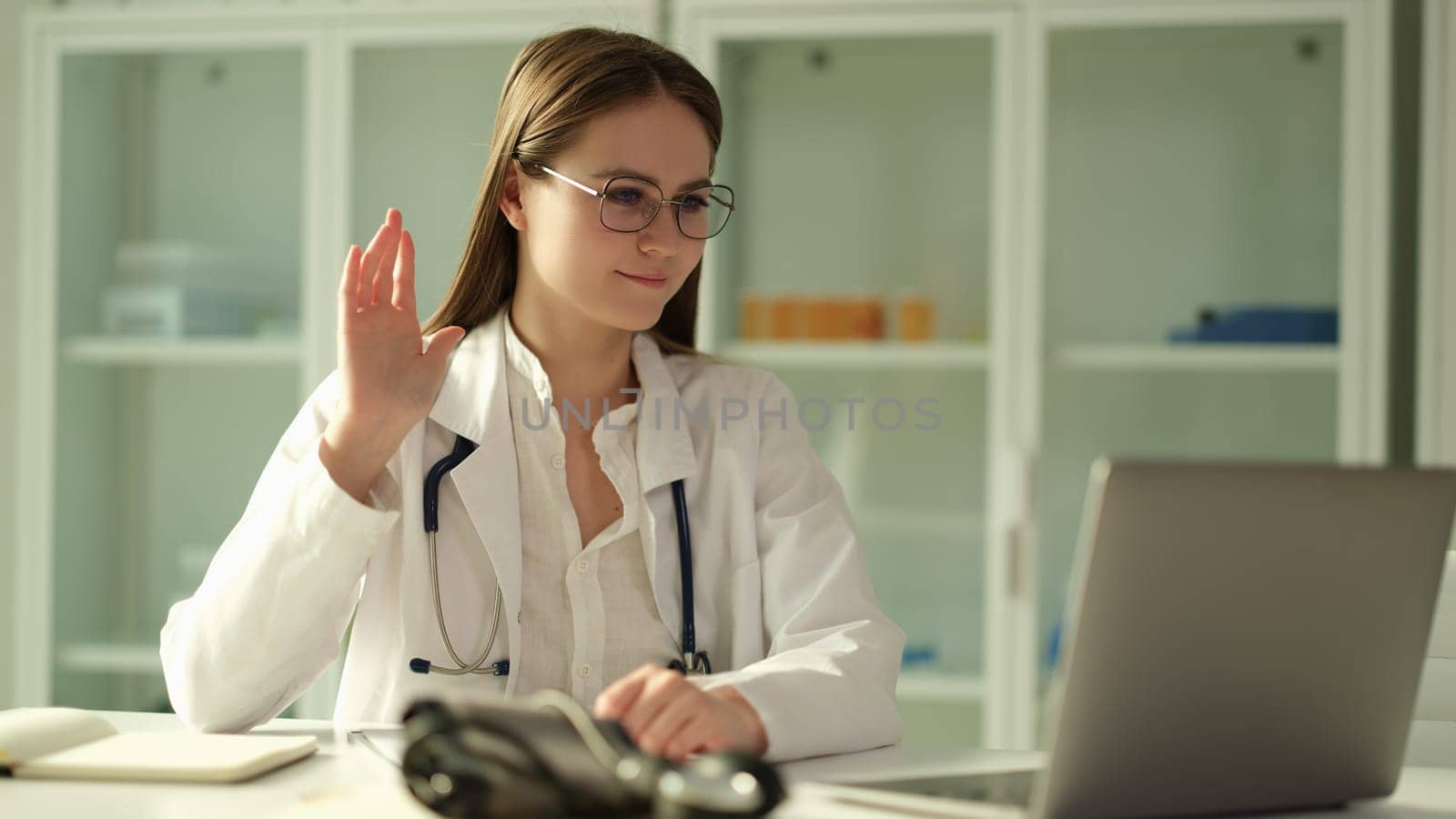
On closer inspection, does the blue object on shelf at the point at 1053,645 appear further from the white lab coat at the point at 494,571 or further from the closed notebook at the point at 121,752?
the closed notebook at the point at 121,752

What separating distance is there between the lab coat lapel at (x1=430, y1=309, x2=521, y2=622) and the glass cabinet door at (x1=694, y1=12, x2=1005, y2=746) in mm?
1374

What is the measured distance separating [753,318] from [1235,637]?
7.31 ft

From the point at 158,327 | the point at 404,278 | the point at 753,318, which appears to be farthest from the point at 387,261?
the point at 158,327

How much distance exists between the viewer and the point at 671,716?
106cm

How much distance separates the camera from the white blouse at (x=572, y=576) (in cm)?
150

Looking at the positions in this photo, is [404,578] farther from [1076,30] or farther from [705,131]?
[1076,30]

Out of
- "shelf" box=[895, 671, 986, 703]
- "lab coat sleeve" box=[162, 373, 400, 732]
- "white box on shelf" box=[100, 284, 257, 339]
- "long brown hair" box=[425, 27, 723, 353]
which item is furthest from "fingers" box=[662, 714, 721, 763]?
"white box on shelf" box=[100, 284, 257, 339]

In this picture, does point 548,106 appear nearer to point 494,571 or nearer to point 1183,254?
point 494,571

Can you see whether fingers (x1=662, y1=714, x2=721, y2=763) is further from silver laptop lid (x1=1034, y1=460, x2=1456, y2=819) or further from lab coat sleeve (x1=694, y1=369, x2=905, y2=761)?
silver laptop lid (x1=1034, y1=460, x2=1456, y2=819)

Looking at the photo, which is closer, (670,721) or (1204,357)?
(670,721)

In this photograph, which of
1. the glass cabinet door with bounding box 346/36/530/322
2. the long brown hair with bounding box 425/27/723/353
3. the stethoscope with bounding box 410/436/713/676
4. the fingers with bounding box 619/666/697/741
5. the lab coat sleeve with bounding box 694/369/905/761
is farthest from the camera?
the glass cabinet door with bounding box 346/36/530/322

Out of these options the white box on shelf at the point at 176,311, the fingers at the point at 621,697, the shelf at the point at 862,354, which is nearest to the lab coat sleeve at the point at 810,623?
the fingers at the point at 621,697

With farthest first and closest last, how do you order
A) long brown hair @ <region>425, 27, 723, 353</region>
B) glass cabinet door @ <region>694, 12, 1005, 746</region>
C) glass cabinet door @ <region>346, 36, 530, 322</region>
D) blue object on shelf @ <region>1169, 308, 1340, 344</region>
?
1. glass cabinet door @ <region>346, 36, 530, 322</region>
2. glass cabinet door @ <region>694, 12, 1005, 746</region>
3. blue object on shelf @ <region>1169, 308, 1340, 344</region>
4. long brown hair @ <region>425, 27, 723, 353</region>

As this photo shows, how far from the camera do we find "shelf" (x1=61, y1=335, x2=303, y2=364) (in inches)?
121
